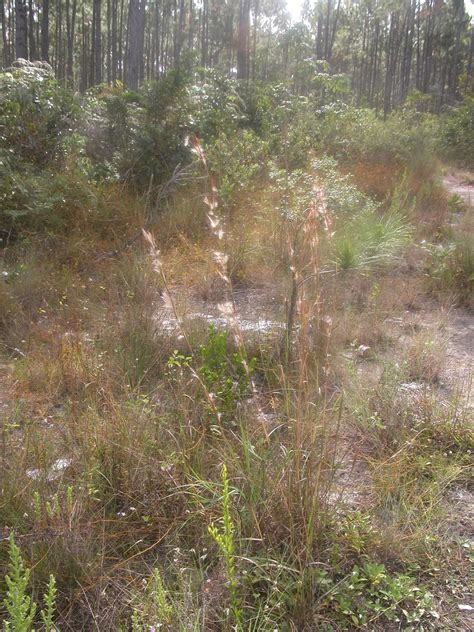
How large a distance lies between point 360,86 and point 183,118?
1238 inches

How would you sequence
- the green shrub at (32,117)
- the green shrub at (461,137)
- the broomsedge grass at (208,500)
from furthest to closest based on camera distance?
the green shrub at (461,137) → the green shrub at (32,117) → the broomsedge grass at (208,500)

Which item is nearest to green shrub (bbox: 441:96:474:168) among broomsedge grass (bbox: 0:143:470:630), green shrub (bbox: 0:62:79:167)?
green shrub (bbox: 0:62:79:167)

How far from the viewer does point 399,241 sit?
4637 mm

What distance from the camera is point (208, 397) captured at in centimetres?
191

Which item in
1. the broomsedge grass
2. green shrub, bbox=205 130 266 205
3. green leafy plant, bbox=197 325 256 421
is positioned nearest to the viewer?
the broomsedge grass

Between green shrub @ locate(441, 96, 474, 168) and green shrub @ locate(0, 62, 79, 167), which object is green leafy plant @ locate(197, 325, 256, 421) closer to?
green shrub @ locate(0, 62, 79, 167)

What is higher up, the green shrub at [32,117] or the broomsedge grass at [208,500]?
the green shrub at [32,117]

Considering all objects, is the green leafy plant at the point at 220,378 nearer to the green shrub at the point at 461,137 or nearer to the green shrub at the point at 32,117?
the green shrub at the point at 32,117

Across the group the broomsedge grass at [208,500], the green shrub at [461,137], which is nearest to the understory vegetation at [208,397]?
the broomsedge grass at [208,500]

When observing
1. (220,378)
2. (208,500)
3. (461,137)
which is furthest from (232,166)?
(461,137)

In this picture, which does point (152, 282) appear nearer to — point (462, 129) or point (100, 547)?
point (100, 547)

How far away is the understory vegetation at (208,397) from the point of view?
1714mm

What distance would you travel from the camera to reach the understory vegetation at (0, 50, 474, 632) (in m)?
1.71

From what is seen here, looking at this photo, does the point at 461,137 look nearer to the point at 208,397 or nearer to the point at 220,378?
the point at 220,378
